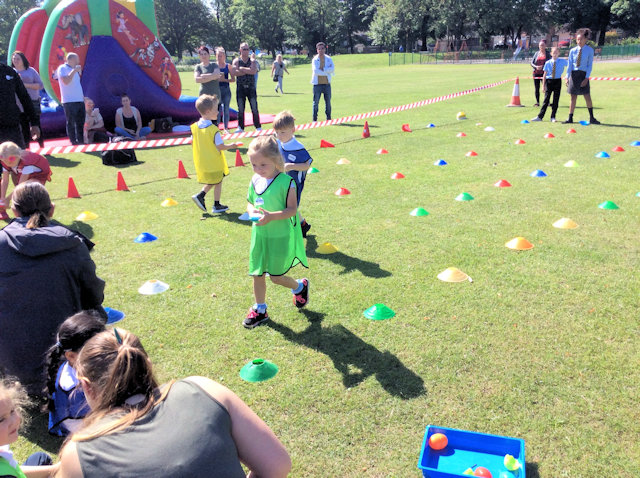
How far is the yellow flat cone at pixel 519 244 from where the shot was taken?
5809mm

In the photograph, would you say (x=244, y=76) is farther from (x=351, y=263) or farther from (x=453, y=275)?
(x=453, y=275)

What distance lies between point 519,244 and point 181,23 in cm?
10148

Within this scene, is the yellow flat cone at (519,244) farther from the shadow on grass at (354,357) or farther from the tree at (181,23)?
the tree at (181,23)

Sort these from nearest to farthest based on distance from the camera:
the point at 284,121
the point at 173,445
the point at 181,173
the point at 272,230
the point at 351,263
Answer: the point at 173,445, the point at 272,230, the point at 351,263, the point at 284,121, the point at 181,173

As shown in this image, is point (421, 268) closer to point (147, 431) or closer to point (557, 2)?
point (147, 431)

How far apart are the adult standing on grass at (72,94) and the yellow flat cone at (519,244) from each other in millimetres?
10190

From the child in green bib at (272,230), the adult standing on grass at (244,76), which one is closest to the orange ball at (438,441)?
the child in green bib at (272,230)

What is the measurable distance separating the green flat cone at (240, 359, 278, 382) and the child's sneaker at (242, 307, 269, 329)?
2.04 ft

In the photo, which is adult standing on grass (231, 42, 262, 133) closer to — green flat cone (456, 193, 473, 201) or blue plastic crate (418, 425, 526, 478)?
green flat cone (456, 193, 473, 201)

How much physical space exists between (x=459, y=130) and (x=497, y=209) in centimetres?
708

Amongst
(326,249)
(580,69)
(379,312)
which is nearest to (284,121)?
(326,249)

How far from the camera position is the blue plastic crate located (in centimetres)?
286

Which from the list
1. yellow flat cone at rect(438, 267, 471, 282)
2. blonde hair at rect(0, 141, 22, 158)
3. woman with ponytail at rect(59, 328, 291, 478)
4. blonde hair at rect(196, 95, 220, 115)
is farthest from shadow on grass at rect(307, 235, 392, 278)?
blonde hair at rect(0, 141, 22, 158)

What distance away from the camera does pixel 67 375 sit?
310 cm
